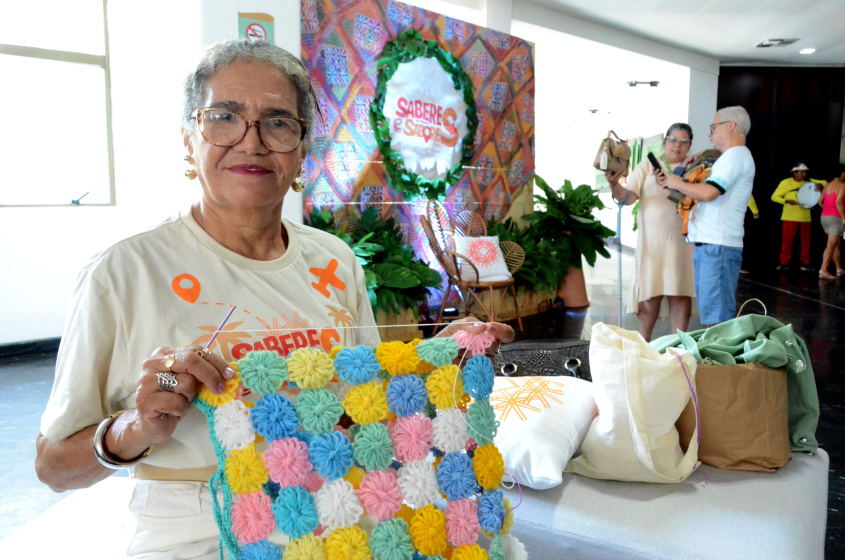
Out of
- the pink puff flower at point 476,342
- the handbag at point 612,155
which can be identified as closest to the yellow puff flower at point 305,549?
the pink puff flower at point 476,342

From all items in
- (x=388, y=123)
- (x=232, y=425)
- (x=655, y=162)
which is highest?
(x=388, y=123)

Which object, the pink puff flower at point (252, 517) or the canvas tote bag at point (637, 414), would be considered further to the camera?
the canvas tote bag at point (637, 414)

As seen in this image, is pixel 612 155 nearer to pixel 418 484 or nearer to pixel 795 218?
pixel 418 484

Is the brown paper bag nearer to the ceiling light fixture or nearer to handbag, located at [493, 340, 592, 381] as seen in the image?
handbag, located at [493, 340, 592, 381]

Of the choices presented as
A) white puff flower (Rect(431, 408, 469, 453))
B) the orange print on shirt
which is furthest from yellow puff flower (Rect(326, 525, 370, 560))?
the orange print on shirt

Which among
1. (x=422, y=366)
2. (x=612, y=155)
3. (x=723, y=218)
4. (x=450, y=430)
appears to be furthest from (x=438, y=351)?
(x=612, y=155)

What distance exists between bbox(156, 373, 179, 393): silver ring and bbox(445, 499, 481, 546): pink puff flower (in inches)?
22.0

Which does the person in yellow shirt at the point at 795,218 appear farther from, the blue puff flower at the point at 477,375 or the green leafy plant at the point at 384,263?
the blue puff flower at the point at 477,375

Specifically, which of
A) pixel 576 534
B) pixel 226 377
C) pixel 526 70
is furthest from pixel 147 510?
pixel 526 70

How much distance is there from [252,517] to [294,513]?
0.07 meters

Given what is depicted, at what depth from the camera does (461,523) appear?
1203 millimetres

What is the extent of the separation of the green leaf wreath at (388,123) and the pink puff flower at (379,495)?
208 inches

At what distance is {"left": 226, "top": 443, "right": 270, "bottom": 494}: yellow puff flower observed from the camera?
1125mm

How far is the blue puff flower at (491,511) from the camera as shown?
122 cm
